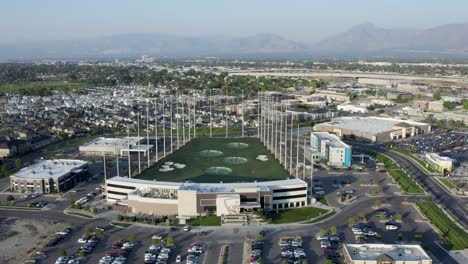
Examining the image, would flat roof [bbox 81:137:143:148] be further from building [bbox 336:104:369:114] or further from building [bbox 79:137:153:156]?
building [bbox 336:104:369:114]

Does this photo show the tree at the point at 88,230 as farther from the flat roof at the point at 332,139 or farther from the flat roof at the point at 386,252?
the flat roof at the point at 332,139

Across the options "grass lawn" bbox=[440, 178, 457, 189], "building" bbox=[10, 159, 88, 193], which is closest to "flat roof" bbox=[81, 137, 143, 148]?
"building" bbox=[10, 159, 88, 193]

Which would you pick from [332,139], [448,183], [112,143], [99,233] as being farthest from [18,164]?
[448,183]

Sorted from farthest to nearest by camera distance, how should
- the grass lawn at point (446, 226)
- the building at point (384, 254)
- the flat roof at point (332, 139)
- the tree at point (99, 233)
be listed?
the flat roof at point (332, 139)
the tree at point (99, 233)
the grass lawn at point (446, 226)
the building at point (384, 254)

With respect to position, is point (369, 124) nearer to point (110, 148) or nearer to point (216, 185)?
point (110, 148)

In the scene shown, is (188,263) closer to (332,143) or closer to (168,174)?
(168,174)

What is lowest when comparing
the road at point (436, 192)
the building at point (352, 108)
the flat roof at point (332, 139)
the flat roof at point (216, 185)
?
the road at point (436, 192)

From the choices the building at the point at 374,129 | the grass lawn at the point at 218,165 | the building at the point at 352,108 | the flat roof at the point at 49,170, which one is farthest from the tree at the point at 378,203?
the building at the point at 352,108
